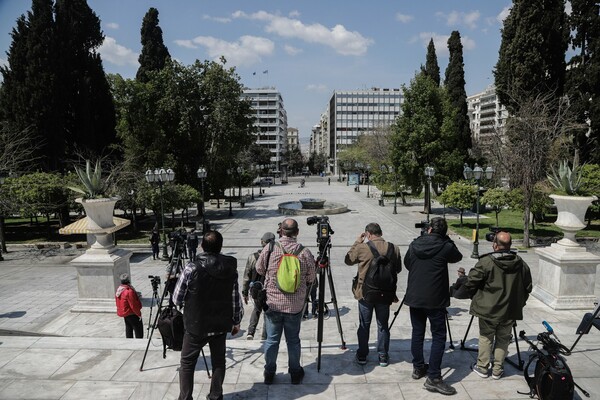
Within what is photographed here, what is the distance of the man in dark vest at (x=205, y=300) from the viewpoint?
4031 millimetres

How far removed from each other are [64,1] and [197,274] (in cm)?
3197

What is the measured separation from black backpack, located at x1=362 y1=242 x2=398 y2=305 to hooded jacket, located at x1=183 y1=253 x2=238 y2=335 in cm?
178

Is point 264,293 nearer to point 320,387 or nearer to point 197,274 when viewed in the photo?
point 197,274

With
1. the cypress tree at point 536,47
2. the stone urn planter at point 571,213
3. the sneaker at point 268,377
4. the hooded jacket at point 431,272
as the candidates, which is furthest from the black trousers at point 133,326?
the cypress tree at point 536,47

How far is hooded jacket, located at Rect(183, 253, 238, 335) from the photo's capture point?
402cm

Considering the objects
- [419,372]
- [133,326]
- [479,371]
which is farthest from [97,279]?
[479,371]

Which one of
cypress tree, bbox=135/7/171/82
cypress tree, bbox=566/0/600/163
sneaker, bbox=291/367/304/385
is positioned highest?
cypress tree, bbox=135/7/171/82

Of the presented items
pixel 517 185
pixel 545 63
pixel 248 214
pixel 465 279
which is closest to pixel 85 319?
pixel 465 279

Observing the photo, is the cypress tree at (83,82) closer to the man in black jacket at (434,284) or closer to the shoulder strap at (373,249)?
the shoulder strap at (373,249)

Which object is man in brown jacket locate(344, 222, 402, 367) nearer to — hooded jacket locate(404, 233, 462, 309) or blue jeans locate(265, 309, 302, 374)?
hooded jacket locate(404, 233, 462, 309)

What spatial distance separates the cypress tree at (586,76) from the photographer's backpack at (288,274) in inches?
1058

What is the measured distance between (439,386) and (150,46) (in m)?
35.9

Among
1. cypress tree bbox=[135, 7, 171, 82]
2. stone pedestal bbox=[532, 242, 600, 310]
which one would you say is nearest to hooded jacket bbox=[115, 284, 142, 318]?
stone pedestal bbox=[532, 242, 600, 310]

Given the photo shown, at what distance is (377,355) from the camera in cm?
560
